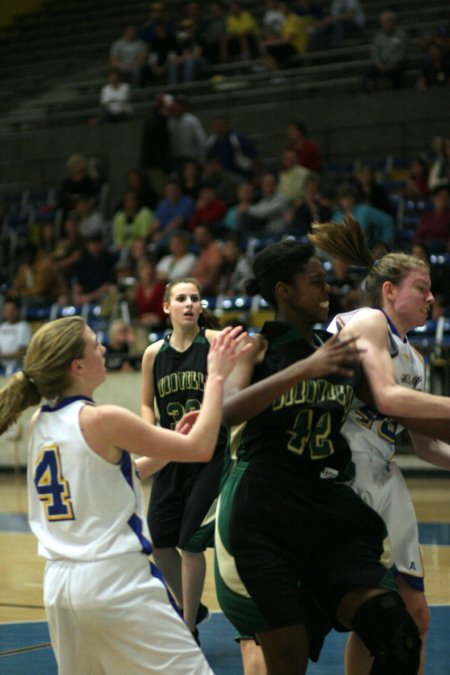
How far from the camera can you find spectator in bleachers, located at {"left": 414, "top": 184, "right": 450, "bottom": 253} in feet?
41.9

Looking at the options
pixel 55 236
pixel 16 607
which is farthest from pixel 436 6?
pixel 16 607

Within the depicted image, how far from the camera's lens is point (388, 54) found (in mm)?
16078

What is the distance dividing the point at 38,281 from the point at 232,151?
3090mm

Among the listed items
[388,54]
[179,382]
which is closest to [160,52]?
[388,54]

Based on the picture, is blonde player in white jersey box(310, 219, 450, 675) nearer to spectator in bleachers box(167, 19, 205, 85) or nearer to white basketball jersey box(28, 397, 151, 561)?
white basketball jersey box(28, 397, 151, 561)

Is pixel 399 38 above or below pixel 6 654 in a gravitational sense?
above

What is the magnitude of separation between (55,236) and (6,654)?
11486mm

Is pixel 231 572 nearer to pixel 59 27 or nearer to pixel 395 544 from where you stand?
pixel 395 544

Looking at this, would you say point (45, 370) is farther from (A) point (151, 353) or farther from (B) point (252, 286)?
(A) point (151, 353)

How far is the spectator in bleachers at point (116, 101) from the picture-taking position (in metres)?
Answer: 18.7

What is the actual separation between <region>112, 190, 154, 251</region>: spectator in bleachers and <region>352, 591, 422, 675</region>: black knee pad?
40.2 ft

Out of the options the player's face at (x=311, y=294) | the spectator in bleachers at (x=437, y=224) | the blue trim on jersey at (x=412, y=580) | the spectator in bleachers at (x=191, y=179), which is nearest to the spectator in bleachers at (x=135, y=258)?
the spectator in bleachers at (x=191, y=179)

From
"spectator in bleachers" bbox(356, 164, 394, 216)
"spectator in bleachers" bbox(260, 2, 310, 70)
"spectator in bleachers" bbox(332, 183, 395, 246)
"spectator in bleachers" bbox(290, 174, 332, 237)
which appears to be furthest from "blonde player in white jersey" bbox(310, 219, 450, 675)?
"spectator in bleachers" bbox(260, 2, 310, 70)

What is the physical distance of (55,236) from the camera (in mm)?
16688
